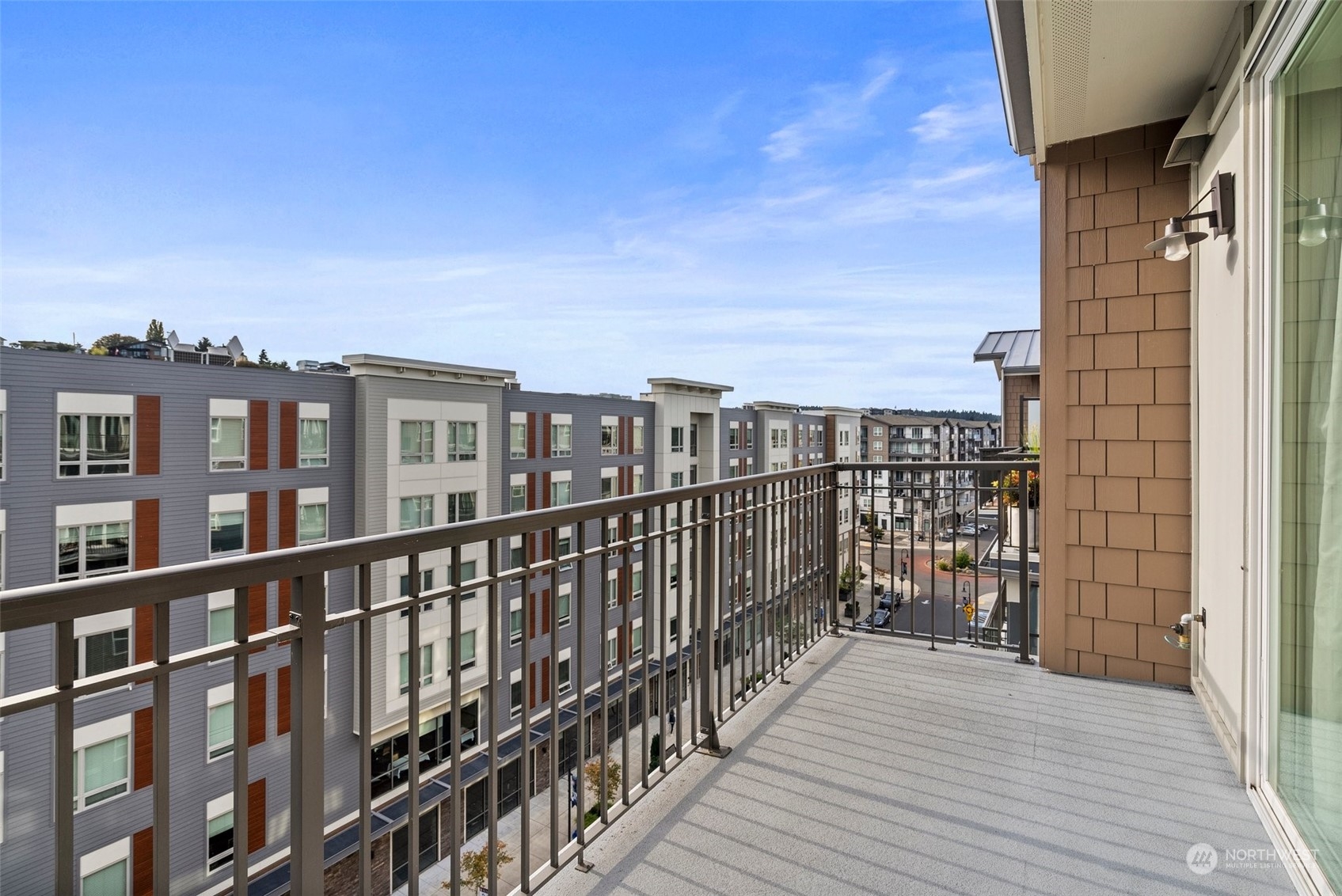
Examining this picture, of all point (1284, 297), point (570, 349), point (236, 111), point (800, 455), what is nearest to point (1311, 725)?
point (1284, 297)

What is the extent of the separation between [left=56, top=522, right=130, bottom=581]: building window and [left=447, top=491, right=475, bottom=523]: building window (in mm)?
5342

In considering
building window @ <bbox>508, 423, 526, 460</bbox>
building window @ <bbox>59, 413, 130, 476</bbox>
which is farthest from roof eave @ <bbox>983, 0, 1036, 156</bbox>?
building window @ <bbox>508, 423, 526, 460</bbox>

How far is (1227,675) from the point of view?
7.19 feet

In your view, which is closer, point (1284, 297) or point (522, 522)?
point (522, 522)

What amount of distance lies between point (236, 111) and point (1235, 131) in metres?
21.5

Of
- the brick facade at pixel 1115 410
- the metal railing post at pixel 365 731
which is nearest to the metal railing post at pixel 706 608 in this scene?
the metal railing post at pixel 365 731

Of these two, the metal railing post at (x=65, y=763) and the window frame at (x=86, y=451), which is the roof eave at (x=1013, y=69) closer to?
the metal railing post at (x=65, y=763)

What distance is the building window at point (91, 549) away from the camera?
9203mm

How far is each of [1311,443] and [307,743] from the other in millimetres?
2197

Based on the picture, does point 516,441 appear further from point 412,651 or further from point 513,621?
point 412,651

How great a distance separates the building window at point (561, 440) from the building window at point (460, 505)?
269 cm

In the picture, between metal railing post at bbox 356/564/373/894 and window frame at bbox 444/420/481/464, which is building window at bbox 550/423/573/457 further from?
metal railing post at bbox 356/564/373/894

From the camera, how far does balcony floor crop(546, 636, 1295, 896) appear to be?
5.17 feet

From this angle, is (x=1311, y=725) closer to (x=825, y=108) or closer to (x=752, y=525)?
(x=752, y=525)
